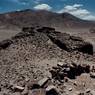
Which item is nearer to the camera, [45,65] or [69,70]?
[69,70]

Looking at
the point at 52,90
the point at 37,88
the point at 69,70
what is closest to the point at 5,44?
the point at 69,70

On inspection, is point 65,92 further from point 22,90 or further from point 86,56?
point 86,56

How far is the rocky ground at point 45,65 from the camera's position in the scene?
28.6 feet

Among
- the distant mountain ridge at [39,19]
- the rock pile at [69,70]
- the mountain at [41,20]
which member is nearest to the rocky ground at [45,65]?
the rock pile at [69,70]

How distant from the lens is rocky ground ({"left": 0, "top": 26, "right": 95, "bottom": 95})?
28.6ft

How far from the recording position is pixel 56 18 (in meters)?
116

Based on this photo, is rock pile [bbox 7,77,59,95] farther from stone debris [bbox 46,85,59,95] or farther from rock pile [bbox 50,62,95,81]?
rock pile [bbox 50,62,95,81]

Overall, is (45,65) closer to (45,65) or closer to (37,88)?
(45,65)

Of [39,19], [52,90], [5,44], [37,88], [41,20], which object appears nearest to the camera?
[52,90]

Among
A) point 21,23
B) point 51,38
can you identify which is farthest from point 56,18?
point 51,38

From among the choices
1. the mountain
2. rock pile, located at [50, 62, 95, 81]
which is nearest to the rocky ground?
rock pile, located at [50, 62, 95, 81]

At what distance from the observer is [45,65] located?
10562 mm

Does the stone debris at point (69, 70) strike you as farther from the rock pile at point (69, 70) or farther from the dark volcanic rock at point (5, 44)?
the dark volcanic rock at point (5, 44)

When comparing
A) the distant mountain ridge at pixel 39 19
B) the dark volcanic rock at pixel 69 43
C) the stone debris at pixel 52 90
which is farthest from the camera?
the distant mountain ridge at pixel 39 19
